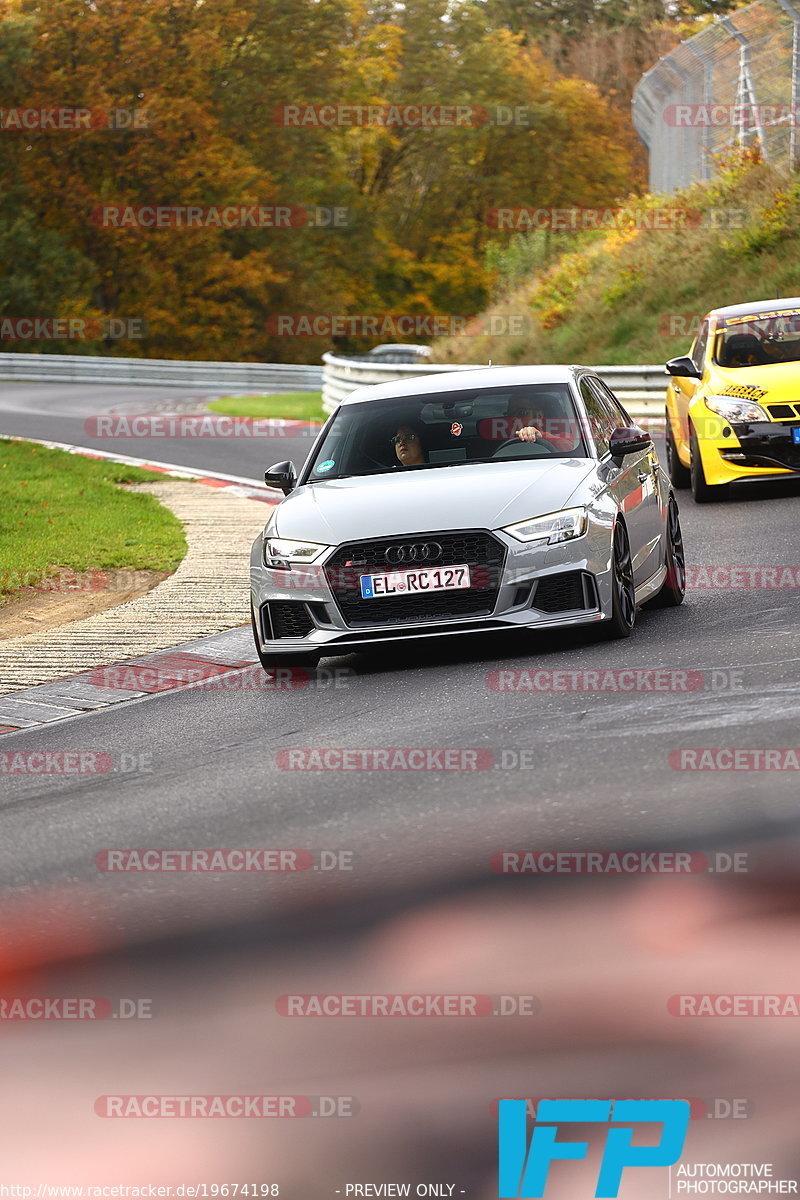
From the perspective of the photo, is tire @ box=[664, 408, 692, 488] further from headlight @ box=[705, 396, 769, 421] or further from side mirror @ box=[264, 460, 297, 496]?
side mirror @ box=[264, 460, 297, 496]

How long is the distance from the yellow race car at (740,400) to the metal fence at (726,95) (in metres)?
13.6

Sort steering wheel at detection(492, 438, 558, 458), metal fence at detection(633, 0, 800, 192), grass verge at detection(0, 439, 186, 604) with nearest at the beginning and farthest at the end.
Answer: steering wheel at detection(492, 438, 558, 458) → grass verge at detection(0, 439, 186, 604) → metal fence at detection(633, 0, 800, 192)

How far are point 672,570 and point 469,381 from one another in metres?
1.68

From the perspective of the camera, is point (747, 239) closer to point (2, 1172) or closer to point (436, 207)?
point (2, 1172)

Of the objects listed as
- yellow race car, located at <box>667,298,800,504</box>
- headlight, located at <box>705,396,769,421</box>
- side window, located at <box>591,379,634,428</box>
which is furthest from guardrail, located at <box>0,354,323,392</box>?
side window, located at <box>591,379,634,428</box>

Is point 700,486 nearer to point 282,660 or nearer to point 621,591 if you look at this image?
point 621,591

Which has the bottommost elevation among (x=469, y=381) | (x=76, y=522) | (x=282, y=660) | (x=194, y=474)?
(x=194, y=474)

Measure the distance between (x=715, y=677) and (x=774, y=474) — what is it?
22.9 feet

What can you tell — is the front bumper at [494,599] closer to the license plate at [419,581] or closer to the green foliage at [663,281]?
the license plate at [419,581]

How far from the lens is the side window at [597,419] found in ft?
32.8

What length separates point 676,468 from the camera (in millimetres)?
16828

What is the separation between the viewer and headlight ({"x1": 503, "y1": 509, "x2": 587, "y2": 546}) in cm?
882

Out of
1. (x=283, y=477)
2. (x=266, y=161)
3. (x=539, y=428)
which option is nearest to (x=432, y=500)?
(x=539, y=428)

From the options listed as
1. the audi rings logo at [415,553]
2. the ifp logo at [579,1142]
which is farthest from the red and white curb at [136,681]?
the ifp logo at [579,1142]
